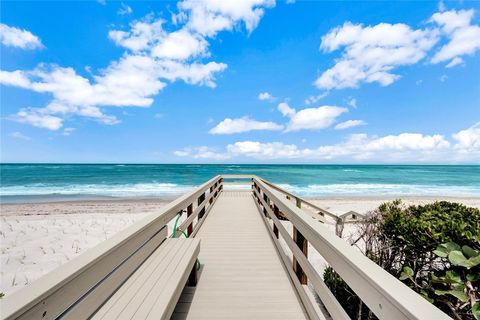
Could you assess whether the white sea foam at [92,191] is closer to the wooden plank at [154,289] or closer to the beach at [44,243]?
the beach at [44,243]

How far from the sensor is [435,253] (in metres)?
1.84

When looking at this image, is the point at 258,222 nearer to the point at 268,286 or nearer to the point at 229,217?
the point at 229,217

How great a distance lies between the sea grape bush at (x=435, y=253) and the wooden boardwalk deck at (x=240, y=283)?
105 cm

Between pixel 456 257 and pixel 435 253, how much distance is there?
0.48 ft

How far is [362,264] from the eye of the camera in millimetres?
1190

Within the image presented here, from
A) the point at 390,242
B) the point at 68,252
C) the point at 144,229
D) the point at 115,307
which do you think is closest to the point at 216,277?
the point at 144,229

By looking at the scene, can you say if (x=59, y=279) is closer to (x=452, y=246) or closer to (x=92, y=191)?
(x=452, y=246)

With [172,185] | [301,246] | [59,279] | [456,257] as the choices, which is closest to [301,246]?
[301,246]

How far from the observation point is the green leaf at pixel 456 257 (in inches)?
66.1

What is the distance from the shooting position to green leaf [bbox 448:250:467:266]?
5.51 ft

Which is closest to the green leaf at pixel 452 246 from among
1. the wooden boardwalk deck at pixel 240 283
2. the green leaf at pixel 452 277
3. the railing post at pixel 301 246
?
the green leaf at pixel 452 277

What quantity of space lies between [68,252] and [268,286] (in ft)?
18.9

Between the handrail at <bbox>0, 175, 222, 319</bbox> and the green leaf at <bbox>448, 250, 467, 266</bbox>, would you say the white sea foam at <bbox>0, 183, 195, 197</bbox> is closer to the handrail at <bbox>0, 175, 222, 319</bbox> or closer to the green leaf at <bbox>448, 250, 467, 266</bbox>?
the handrail at <bbox>0, 175, 222, 319</bbox>

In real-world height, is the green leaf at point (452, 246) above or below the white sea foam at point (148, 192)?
above
